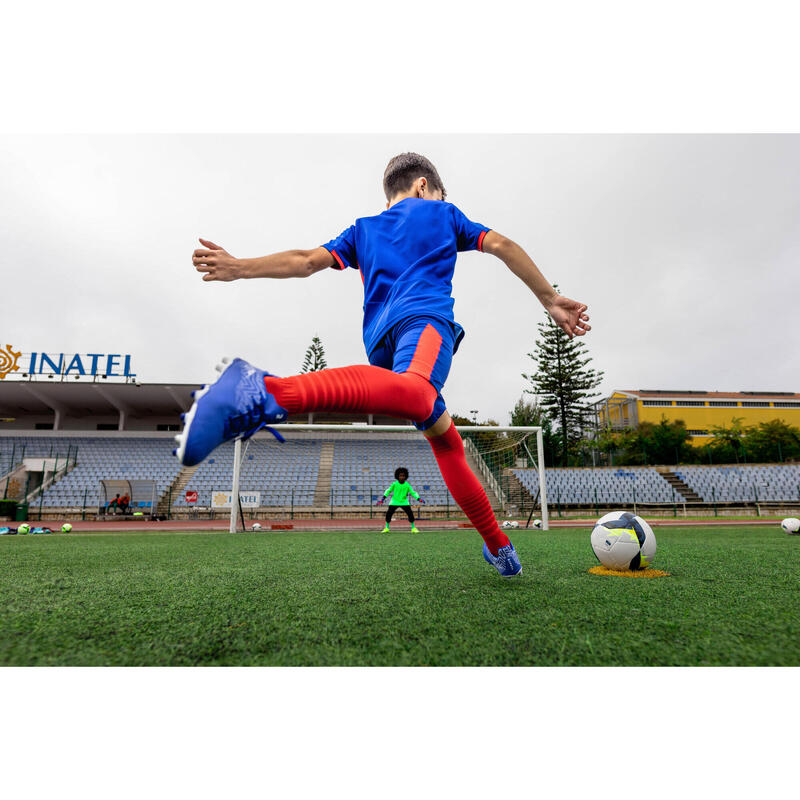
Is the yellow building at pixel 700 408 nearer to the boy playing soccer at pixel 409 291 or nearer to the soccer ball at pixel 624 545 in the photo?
the soccer ball at pixel 624 545

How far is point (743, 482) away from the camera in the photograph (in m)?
22.4

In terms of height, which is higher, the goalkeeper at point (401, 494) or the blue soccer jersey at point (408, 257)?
the blue soccer jersey at point (408, 257)

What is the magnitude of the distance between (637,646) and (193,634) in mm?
1292

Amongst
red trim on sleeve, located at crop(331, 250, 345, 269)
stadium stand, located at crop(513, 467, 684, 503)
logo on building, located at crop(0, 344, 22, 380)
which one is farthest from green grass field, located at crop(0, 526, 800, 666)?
logo on building, located at crop(0, 344, 22, 380)

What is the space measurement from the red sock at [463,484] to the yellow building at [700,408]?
53543mm

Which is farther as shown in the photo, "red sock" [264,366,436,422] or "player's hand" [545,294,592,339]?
"player's hand" [545,294,592,339]

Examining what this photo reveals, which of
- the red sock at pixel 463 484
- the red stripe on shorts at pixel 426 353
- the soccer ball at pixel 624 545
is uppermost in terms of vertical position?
the red stripe on shorts at pixel 426 353

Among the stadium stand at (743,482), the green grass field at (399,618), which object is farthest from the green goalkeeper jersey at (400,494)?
the stadium stand at (743,482)

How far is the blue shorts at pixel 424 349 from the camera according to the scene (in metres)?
1.66

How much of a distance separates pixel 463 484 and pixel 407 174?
147cm

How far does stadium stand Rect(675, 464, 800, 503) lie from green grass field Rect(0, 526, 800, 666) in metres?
22.4

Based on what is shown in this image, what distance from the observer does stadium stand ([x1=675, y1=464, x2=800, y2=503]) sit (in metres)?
20.6

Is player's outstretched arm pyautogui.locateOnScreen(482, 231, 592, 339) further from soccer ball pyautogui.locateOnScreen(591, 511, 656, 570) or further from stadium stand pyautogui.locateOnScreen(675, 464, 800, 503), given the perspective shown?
stadium stand pyautogui.locateOnScreen(675, 464, 800, 503)

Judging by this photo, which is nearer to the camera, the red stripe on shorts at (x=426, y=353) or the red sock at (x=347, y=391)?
the red sock at (x=347, y=391)
